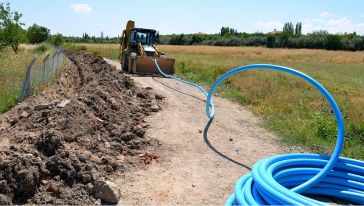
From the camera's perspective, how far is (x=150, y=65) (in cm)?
1942

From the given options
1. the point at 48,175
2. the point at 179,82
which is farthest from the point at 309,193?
the point at 179,82

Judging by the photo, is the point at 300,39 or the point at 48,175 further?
the point at 300,39

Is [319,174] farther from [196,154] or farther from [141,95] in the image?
[141,95]

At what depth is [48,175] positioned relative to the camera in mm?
5434

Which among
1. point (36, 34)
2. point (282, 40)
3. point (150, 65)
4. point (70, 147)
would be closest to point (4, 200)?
point (70, 147)

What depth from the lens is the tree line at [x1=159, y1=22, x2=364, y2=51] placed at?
7325 cm

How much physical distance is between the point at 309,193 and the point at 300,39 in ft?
249

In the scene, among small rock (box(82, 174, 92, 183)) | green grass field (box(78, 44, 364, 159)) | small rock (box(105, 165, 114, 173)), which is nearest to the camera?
small rock (box(82, 174, 92, 183))

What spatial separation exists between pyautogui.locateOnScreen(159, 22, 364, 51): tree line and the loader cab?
60295 mm

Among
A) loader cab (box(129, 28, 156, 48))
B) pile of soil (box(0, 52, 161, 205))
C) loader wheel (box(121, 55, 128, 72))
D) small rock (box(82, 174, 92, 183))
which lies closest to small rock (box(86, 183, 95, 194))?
pile of soil (box(0, 52, 161, 205))

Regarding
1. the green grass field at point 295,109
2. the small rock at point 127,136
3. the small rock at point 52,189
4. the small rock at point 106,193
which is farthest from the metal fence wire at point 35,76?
the small rock at point 106,193

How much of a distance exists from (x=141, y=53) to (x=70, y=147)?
1389cm

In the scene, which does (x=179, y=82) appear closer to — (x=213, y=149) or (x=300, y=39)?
(x=213, y=149)

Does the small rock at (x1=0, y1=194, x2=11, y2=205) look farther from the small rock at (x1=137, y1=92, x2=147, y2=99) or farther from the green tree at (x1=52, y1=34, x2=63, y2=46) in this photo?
the green tree at (x1=52, y1=34, x2=63, y2=46)
